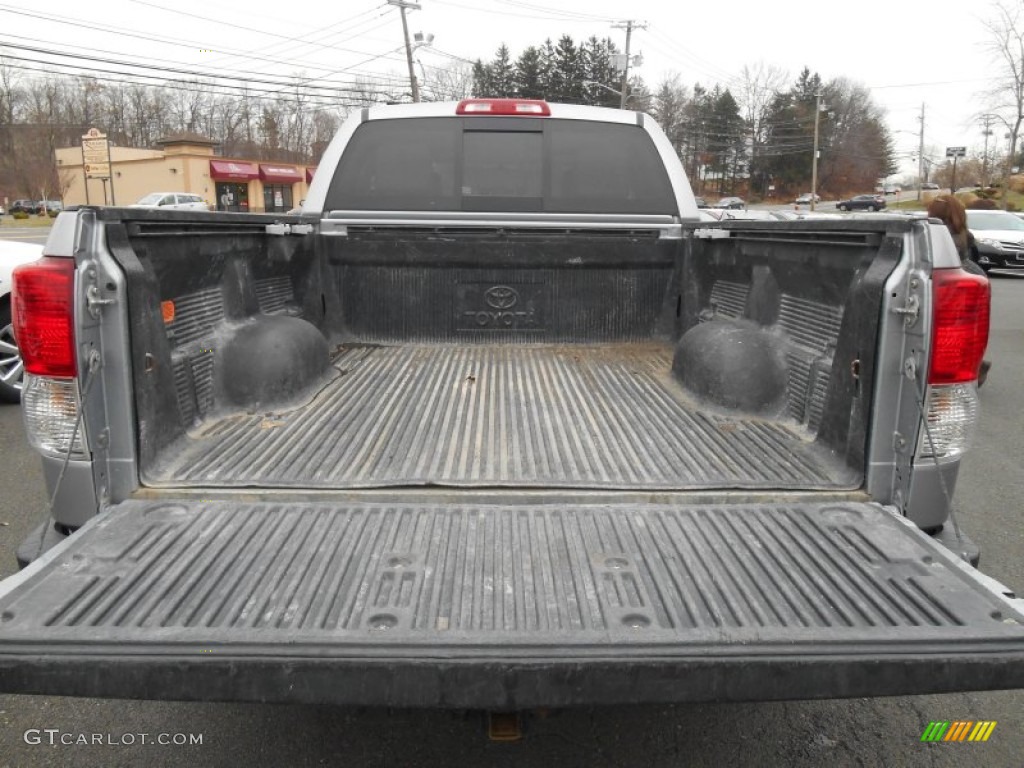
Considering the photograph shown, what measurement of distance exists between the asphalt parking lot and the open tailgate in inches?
29.3

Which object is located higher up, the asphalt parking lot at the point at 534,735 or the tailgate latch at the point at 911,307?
the tailgate latch at the point at 911,307

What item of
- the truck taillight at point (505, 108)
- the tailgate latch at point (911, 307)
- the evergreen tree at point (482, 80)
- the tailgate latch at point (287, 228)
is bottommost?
the tailgate latch at point (911, 307)

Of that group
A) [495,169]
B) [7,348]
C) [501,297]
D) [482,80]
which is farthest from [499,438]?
[482,80]

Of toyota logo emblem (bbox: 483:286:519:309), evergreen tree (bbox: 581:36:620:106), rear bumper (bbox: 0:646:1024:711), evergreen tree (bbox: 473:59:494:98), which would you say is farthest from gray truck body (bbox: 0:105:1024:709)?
evergreen tree (bbox: 581:36:620:106)

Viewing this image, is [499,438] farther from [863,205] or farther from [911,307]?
[863,205]

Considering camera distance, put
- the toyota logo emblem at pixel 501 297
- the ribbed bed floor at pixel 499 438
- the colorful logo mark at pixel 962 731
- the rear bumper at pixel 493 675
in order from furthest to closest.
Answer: the toyota logo emblem at pixel 501 297 → the ribbed bed floor at pixel 499 438 → the colorful logo mark at pixel 962 731 → the rear bumper at pixel 493 675

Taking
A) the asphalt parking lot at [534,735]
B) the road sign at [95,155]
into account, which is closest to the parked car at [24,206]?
the road sign at [95,155]

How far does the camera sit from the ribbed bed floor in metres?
2.52

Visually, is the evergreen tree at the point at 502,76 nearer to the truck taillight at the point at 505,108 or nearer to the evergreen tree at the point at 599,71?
the evergreen tree at the point at 599,71

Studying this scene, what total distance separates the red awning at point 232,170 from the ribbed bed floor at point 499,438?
188ft

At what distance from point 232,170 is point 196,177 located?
8.68 feet

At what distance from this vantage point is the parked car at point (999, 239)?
1900 cm

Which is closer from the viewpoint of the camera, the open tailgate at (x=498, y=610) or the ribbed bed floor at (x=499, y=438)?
the open tailgate at (x=498, y=610)

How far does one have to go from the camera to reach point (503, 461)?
8.86 feet
